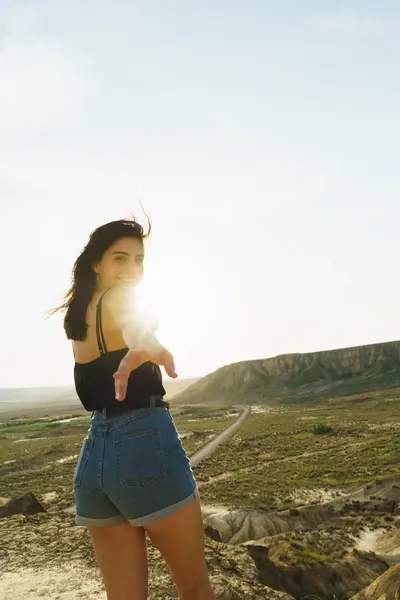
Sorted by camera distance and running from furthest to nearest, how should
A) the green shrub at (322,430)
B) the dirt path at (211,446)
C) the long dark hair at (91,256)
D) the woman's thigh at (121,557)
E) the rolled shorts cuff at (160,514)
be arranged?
the green shrub at (322,430) → the dirt path at (211,446) → the long dark hair at (91,256) → the woman's thigh at (121,557) → the rolled shorts cuff at (160,514)

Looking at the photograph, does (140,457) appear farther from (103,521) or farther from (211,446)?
(211,446)

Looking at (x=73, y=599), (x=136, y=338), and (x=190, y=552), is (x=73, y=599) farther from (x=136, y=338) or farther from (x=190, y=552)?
(x=136, y=338)

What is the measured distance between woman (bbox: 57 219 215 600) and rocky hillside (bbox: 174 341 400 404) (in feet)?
346

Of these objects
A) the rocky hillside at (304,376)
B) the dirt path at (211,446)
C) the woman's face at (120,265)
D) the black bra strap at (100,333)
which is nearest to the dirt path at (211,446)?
the dirt path at (211,446)

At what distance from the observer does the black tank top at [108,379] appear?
183 centimetres

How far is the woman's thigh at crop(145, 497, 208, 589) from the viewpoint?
1.75 m

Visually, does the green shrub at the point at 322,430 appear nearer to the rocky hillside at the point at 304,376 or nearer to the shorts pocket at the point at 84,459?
the shorts pocket at the point at 84,459

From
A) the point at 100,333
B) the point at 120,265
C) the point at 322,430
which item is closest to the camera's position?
the point at 100,333

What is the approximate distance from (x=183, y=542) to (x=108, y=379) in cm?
72

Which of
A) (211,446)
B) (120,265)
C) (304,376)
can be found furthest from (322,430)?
(304,376)

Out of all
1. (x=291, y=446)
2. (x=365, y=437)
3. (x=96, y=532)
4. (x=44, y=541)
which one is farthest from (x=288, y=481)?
(x=96, y=532)

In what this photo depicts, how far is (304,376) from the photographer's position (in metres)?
125

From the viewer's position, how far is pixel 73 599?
4.08 m

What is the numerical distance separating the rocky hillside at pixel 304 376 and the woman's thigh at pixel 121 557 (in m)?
106
